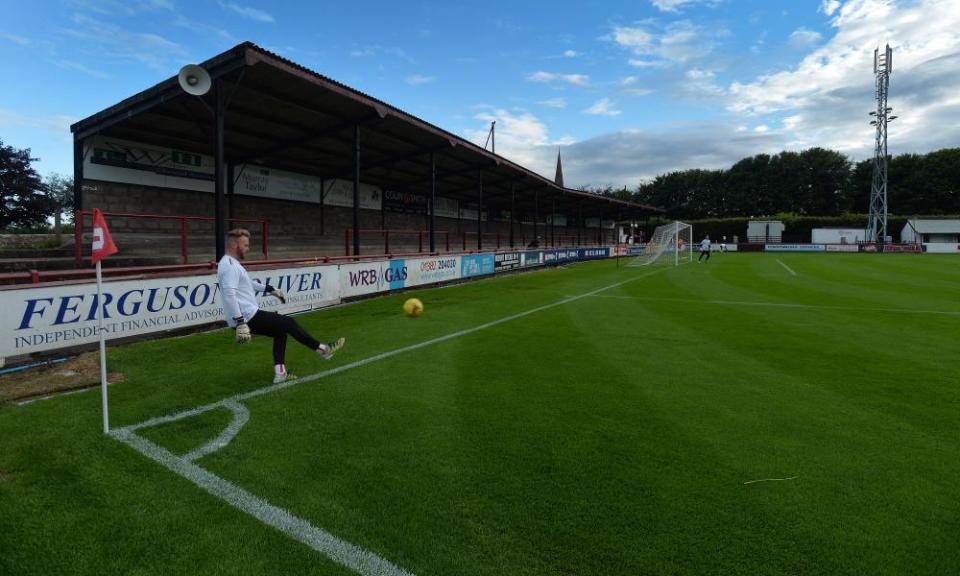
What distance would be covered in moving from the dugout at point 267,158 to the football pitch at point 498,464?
8444mm

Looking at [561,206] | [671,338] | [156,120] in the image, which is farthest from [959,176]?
[156,120]

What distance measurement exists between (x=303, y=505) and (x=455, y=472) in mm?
1068

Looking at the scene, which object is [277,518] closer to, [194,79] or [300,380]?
[300,380]

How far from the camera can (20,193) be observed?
142 ft

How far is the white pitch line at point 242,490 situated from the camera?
2.62 meters

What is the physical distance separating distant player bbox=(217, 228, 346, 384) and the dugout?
722cm

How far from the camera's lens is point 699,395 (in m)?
5.33

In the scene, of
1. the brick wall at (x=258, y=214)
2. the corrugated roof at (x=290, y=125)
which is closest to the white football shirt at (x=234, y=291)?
the corrugated roof at (x=290, y=125)

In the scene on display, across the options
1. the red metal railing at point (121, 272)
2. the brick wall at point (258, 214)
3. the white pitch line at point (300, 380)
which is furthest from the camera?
the brick wall at point (258, 214)

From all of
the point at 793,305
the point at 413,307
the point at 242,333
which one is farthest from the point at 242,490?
the point at 793,305

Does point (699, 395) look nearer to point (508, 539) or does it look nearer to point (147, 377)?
point (508, 539)

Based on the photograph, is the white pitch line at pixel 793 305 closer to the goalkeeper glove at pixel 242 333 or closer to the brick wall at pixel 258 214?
the goalkeeper glove at pixel 242 333

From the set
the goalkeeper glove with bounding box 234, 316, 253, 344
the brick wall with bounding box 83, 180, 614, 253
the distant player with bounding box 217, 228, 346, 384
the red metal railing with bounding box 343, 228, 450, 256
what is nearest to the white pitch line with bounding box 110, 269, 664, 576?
the distant player with bounding box 217, 228, 346, 384

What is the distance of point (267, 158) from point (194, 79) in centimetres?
1282
